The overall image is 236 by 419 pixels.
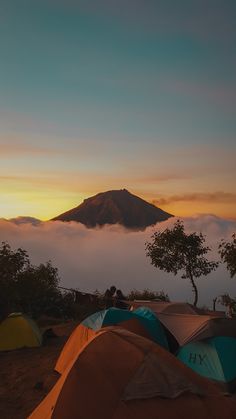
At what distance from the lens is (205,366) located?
12.1 metres

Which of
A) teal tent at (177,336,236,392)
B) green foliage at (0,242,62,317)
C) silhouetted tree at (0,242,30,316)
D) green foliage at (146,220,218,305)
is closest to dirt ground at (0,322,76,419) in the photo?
silhouetted tree at (0,242,30,316)

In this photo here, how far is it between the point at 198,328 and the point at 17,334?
773 centimetres

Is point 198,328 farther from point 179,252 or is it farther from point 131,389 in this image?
point 179,252

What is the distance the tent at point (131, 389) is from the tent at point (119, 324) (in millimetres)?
5283

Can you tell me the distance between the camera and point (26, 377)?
13266 millimetres

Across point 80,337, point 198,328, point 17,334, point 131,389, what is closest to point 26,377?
point 80,337

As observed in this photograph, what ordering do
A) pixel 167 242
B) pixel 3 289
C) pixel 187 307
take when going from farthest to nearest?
pixel 167 242 → pixel 3 289 → pixel 187 307

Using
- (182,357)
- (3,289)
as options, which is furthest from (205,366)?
(3,289)

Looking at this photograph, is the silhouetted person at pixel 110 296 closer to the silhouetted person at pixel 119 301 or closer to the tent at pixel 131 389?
the silhouetted person at pixel 119 301

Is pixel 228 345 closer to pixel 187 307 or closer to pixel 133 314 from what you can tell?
pixel 133 314

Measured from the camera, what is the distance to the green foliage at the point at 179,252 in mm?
29031

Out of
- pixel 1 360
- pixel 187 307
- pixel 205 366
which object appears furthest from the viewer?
pixel 187 307

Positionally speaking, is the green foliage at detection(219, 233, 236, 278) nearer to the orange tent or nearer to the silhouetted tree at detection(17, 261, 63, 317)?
the silhouetted tree at detection(17, 261, 63, 317)

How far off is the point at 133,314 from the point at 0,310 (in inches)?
372
